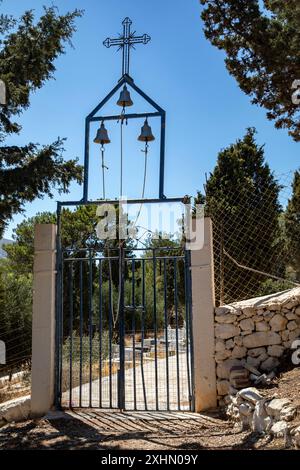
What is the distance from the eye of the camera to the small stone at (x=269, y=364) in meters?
5.39

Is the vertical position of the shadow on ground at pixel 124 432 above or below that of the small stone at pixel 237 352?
below

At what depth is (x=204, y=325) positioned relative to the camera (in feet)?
18.0

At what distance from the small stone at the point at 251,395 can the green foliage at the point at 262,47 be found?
185 inches

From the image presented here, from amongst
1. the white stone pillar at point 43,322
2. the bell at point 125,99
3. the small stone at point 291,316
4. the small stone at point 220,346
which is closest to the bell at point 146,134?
the bell at point 125,99

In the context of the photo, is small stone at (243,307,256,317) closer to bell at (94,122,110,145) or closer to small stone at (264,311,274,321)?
small stone at (264,311,274,321)

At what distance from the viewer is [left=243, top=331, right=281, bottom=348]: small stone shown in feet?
18.0

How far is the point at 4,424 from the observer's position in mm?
5418

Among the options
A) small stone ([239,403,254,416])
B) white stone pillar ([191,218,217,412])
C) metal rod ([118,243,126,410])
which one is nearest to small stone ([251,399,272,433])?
small stone ([239,403,254,416])

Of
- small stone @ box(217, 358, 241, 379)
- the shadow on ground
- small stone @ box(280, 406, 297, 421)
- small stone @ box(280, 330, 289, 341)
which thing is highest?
small stone @ box(280, 330, 289, 341)

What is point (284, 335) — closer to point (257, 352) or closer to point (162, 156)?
point (257, 352)

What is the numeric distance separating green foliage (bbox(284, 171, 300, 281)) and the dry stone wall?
429 cm

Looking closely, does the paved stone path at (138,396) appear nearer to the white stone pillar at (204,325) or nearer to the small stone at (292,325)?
the white stone pillar at (204,325)
